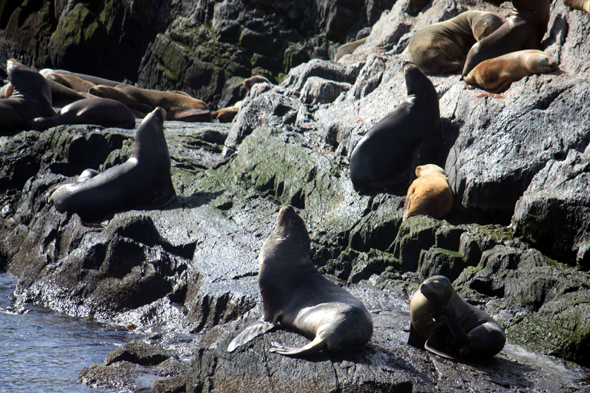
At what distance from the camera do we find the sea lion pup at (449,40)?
29.6 ft

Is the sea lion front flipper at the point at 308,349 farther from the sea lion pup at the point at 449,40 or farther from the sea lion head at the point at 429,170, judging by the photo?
the sea lion pup at the point at 449,40

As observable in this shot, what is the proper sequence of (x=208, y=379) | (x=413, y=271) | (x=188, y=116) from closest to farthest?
(x=208, y=379) → (x=413, y=271) → (x=188, y=116)

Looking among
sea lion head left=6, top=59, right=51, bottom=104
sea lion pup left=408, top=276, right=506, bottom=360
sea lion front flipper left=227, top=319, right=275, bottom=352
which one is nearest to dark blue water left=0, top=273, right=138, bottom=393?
sea lion front flipper left=227, top=319, right=275, bottom=352

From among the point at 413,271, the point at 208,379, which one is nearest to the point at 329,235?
the point at 413,271

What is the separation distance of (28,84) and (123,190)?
5.23 metres

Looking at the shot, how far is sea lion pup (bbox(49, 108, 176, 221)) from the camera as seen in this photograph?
323 inches

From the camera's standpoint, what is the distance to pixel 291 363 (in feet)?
11.7

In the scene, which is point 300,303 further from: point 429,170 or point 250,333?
point 429,170

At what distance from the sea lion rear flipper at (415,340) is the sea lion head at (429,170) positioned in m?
3.37

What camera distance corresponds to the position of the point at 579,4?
7.30 m

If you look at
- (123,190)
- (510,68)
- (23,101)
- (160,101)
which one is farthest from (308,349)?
(160,101)

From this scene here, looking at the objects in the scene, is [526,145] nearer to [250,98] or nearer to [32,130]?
[250,98]

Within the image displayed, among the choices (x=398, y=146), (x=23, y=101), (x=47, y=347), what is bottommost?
(x=47, y=347)

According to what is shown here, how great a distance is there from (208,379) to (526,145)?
15.5 feet
